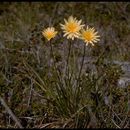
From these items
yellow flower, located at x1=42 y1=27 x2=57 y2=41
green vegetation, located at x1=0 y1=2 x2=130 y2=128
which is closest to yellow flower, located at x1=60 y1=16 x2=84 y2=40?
yellow flower, located at x1=42 y1=27 x2=57 y2=41

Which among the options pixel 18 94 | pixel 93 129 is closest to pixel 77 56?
pixel 18 94

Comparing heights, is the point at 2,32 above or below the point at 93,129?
above

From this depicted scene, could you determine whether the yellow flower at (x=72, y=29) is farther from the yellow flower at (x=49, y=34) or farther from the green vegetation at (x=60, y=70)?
the green vegetation at (x=60, y=70)

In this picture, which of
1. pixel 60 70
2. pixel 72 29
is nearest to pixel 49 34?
pixel 72 29

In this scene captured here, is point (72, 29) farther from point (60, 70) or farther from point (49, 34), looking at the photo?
point (60, 70)

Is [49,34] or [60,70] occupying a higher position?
[49,34]

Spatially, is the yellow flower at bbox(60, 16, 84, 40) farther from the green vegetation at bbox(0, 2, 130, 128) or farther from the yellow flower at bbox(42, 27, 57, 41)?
the green vegetation at bbox(0, 2, 130, 128)

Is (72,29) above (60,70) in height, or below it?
above

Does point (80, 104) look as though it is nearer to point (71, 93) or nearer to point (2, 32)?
point (71, 93)

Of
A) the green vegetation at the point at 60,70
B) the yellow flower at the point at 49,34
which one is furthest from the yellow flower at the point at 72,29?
the green vegetation at the point at 60,70

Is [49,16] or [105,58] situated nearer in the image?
[105,58]

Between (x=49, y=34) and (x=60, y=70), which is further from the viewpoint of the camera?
(x=60, y=70)
